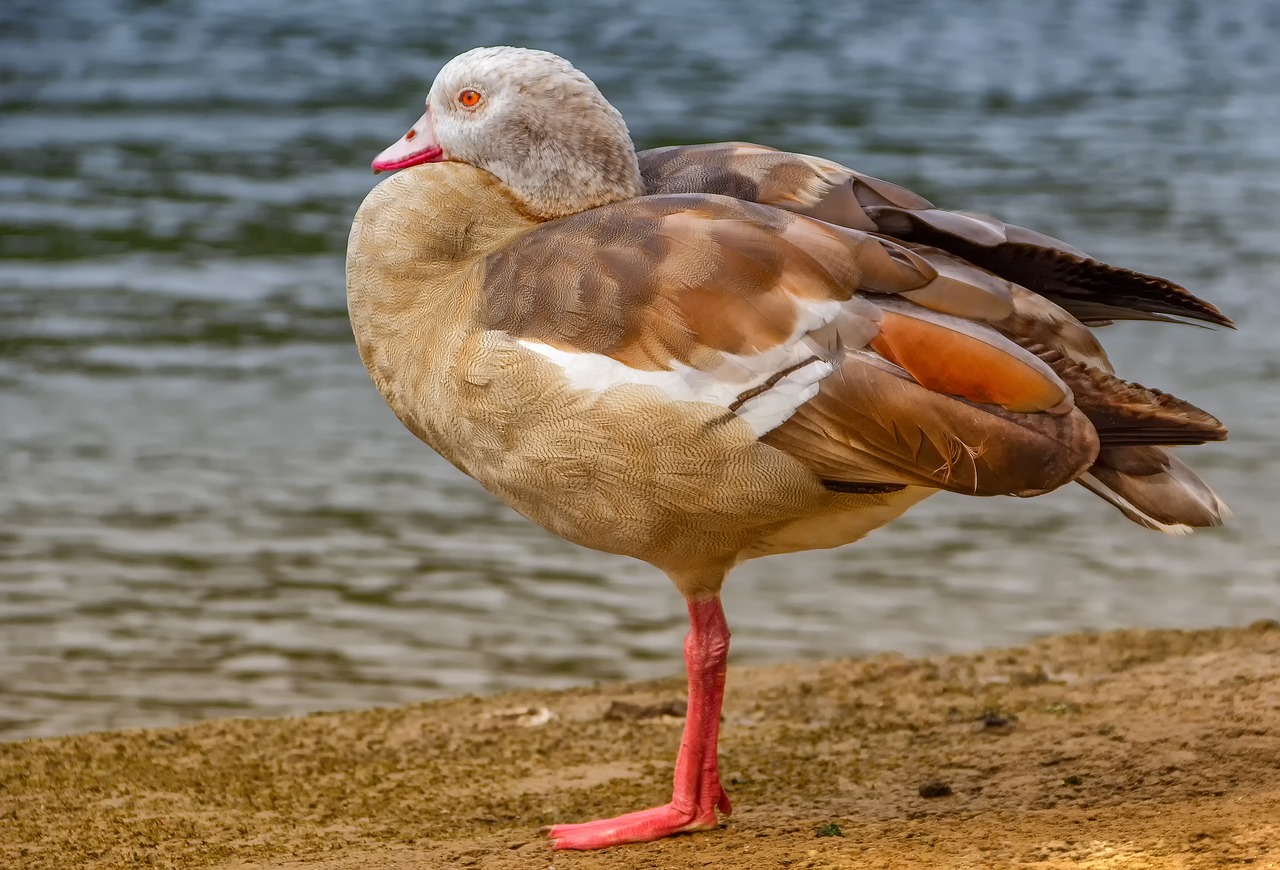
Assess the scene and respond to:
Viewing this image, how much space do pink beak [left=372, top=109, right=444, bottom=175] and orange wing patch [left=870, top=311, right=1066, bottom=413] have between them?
4.17 feet

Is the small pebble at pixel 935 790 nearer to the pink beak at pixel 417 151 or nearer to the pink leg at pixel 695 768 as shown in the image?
the pink leg at pixel 695 768

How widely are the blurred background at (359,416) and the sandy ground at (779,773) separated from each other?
2.46 ft

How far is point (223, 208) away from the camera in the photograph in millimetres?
12969

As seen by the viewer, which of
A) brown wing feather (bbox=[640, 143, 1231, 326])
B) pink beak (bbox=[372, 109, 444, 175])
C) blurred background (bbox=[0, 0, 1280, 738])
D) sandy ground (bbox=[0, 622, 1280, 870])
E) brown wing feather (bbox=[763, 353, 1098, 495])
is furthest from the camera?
blurred background (bbox=[0, 0, 1280, 738])

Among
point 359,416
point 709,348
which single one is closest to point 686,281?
point 709,348

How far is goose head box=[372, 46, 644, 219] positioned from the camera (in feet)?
12.7

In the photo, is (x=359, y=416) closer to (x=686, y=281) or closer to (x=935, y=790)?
(x=935, y=790)

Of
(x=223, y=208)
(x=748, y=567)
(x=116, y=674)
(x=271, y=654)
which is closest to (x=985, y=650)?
(x=748, y=567)

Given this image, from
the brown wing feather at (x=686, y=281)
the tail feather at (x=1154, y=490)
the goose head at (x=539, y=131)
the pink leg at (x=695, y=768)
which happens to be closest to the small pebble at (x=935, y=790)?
the pink leg at (x=695, y=768)

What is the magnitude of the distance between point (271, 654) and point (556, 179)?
9.89 ft

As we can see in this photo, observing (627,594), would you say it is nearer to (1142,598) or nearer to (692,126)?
(1142,598)

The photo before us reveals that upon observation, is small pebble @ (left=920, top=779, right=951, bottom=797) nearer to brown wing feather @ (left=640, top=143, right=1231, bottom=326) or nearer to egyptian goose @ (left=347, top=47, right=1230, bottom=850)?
egyptian goose @ (left=347, top=47, right=1230, bottom=850)

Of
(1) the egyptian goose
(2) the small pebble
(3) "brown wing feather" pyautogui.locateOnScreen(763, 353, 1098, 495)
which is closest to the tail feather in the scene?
(1) the egyptian goose

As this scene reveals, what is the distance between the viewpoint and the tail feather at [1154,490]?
12.1 feet
